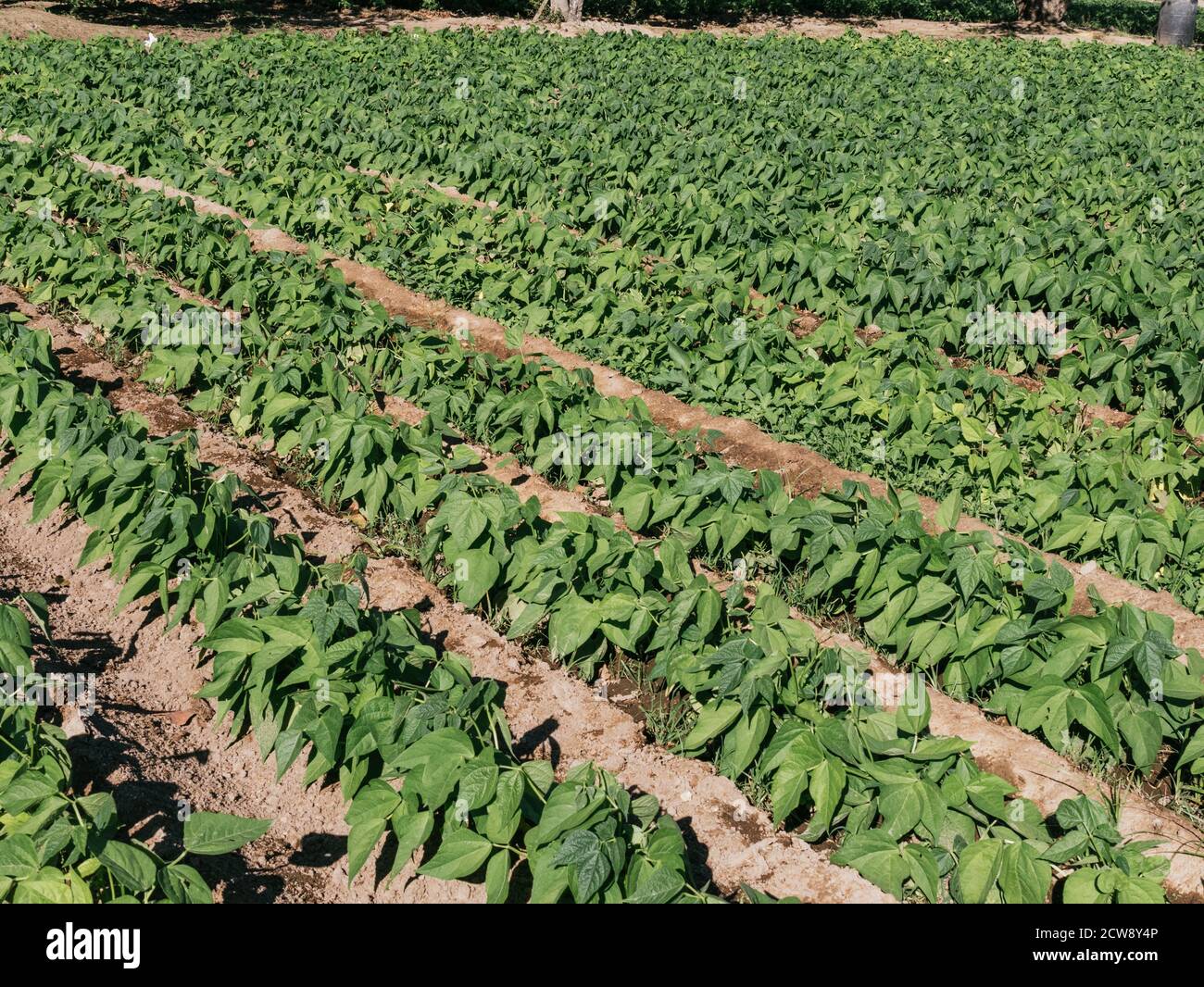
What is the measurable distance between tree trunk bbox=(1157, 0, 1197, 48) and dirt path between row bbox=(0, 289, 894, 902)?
2897cm

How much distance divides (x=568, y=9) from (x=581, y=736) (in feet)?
77.9

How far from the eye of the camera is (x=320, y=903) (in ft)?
12.4

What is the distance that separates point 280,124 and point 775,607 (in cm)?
1085

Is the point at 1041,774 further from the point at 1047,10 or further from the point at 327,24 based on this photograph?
the point at 1047,10

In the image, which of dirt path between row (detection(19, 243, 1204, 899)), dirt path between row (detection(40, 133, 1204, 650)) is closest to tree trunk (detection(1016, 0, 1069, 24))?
dirt path between row (detection(40, 133, 1204, 650))

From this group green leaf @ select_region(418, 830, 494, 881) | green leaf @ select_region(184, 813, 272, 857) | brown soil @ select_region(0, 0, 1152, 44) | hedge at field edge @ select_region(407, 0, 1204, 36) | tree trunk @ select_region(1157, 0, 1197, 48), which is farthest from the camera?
hedge at field edge @ select_region(407, 0, 1204, 36)

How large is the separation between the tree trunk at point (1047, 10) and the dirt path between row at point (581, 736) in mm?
32049

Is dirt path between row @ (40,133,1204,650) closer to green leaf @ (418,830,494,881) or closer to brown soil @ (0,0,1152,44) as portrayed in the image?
green leaf @ (418,830,494,881)

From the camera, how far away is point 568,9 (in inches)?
985

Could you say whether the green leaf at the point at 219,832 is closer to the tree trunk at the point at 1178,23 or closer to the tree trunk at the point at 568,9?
the tree trunk at the point at 568,9

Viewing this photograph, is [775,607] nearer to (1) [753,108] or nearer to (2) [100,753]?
(2) [100,753]

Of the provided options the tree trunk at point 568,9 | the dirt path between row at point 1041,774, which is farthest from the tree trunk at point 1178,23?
the dirt path between row at point 1041,774

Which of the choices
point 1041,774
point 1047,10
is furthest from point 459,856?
point 1047,10

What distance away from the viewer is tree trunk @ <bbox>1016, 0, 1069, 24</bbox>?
31.3m
